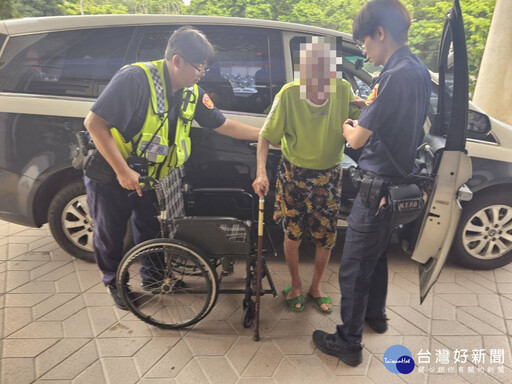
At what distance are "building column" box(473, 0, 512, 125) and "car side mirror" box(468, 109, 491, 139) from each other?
342cm

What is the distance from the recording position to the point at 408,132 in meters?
1.40

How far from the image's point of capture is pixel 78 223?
2477mm

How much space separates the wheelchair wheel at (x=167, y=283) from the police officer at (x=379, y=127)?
751mm

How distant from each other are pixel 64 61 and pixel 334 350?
2.44 metres

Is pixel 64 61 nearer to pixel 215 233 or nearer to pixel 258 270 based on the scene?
pixel 215 233

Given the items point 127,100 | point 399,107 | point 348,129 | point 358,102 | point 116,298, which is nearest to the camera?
point 399,107

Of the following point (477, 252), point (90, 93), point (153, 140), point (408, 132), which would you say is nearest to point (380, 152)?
point (408, 132)

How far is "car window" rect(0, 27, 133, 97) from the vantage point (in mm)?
2180

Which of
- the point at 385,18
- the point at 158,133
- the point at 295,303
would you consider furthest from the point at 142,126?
the point at 295,303

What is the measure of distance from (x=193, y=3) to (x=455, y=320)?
45.8ft

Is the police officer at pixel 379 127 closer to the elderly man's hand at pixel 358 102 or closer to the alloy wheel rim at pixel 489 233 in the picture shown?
the elderly man's hand at pixel 358 102

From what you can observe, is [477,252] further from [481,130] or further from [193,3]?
[193,3]

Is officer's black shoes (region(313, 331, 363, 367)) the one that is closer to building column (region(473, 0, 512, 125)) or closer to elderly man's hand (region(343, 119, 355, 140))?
elderly man's hand (region(343, 119, 355, 140))

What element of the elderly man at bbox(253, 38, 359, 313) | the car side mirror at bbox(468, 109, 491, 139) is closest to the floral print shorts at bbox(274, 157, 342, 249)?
the elderly man at bbox(253, 38, 359, 313)
